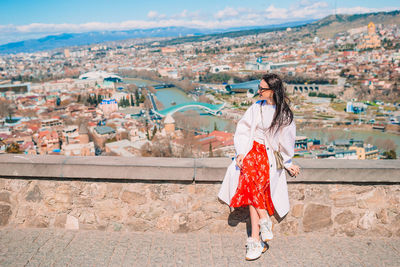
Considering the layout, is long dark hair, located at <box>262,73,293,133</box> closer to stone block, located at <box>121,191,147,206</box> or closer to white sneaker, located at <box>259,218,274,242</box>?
white sneaker, located at <box>259,218,274,242</box>

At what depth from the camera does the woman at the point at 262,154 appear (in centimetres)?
153

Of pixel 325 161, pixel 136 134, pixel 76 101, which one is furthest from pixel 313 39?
pixel 325 161

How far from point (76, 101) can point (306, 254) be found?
4780 centimetres

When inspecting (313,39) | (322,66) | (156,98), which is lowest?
(156,98)

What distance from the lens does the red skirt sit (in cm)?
156

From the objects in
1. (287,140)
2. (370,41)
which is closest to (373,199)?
(287,140)

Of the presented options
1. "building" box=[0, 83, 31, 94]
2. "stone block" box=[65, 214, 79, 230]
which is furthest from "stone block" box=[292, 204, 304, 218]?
"building" box=[0, 83, 31, 94]

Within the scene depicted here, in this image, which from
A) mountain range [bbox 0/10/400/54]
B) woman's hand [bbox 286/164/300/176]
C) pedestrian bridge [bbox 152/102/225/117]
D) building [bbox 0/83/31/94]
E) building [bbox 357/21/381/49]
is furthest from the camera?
mountain range [bbox 0/10/400/54]

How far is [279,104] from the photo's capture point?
1527mm

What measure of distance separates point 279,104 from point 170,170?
64 cm

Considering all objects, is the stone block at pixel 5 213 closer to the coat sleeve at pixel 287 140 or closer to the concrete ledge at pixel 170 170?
the concrete ledge at pixel 170 170

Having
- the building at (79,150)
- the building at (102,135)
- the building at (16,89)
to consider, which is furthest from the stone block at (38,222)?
the building at (16,89)

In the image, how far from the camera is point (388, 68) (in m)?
43.2

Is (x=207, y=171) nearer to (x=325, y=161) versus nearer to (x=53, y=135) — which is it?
(x=325, y=161)
